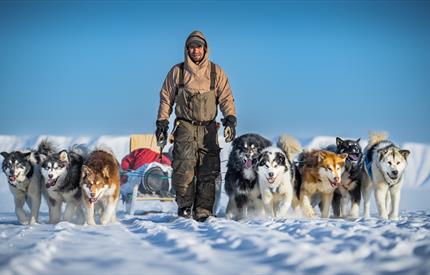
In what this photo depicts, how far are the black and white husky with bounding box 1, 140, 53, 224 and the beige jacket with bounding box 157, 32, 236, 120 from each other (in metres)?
1.67

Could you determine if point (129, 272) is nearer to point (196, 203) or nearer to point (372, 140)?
point (196, 203)

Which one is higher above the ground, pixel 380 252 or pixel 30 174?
pixel 30 174

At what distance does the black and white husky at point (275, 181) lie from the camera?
544 cm

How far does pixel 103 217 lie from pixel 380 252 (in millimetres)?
3424

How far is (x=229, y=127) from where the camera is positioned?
579 cm

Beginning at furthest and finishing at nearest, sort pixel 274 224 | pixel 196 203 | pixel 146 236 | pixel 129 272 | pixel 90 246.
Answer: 1. pixel 196 203
2. pixel 274 224
3. pixel 146 236
4. pixel 90 246
5. pixel 129 272

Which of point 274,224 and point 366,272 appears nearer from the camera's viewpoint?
point 366,272

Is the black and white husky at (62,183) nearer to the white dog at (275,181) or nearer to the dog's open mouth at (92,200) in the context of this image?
the dog's open mouth at (92,200)

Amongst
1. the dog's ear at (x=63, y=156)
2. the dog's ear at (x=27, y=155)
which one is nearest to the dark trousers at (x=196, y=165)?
the dog's ear at (x=63, y=156)

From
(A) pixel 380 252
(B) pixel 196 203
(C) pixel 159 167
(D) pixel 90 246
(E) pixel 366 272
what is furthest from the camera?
(C) pixel 159 167

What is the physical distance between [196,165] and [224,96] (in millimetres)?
934

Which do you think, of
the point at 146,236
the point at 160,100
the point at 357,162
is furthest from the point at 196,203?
the point at 357,162

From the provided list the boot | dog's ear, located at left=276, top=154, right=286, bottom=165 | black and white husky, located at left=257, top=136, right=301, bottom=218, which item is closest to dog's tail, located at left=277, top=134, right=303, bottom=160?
black and white husky, located at left=257, top=136, right=301, bottom=218

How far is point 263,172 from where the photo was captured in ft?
17.9
